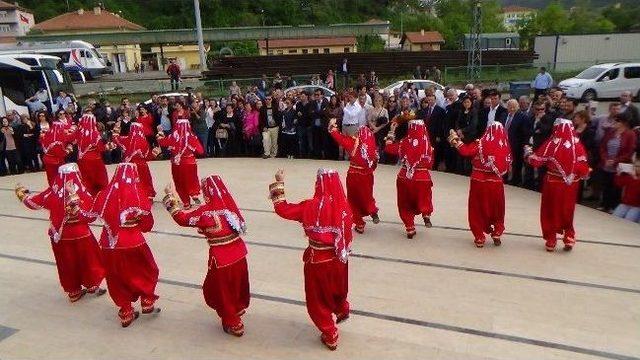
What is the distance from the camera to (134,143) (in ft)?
28.7

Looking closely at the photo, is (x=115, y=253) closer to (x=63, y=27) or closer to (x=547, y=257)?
(x=547, y=257)

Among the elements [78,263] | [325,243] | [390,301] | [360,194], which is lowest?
[390,301]

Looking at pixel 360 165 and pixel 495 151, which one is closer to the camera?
pixel 495 151

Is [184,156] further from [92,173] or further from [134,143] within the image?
[92,173]

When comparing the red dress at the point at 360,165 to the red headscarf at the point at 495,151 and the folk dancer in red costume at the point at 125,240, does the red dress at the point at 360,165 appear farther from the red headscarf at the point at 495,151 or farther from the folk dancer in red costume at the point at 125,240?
the folk dancer in red costume at the point at 125,240

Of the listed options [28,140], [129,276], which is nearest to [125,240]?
[129,276]

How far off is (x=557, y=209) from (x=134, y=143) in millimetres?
6295

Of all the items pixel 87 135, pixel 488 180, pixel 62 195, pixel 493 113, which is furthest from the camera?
pixel 493 113

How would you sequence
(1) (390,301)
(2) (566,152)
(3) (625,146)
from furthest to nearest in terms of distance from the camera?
(3) (625,146) → (2) (566,152) → (1) (390,301)

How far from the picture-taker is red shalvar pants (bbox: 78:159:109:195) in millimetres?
9414

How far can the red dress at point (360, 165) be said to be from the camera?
24.3ft

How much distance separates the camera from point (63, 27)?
180 ft

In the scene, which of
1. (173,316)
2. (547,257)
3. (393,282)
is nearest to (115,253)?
(173,316)

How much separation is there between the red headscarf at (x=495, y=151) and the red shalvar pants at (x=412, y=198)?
897 millimetres
